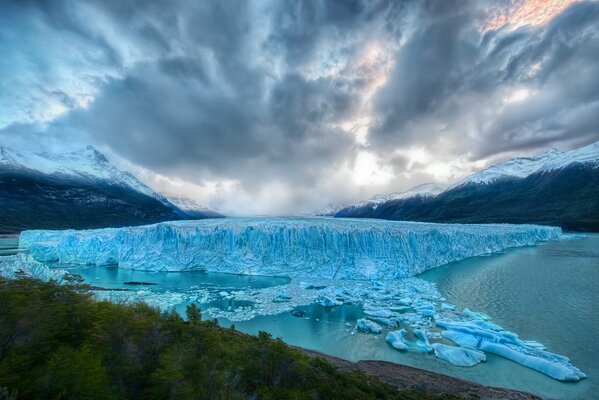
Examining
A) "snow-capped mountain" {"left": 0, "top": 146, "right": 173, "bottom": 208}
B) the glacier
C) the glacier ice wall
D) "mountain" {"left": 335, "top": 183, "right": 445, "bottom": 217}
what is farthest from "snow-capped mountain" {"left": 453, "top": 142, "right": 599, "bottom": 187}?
"snow-capped mountain" {"left": 0, "top": 146, "right": 173, "bottom": 208}

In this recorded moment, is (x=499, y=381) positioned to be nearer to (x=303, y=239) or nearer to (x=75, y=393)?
(x=75, y=393)

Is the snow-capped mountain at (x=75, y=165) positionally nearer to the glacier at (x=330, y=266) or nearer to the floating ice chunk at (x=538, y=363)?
the glacier at (x=330, y=266)

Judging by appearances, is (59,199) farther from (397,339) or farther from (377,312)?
(397,339)

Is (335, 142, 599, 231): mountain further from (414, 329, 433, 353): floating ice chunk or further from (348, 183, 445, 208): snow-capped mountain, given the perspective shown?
(414, 329, 433, 353): floating ice chunk

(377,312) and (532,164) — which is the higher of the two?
A: (532,164)

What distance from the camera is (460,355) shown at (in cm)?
970

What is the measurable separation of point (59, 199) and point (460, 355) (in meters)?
102

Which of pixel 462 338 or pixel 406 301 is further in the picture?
pixel 406 301

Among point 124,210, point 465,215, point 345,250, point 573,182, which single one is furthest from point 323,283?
point 573,182

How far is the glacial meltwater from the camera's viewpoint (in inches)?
361

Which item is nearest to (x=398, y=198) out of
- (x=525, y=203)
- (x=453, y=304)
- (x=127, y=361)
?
(x=525, y=203)

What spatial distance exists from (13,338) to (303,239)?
63.4 feet

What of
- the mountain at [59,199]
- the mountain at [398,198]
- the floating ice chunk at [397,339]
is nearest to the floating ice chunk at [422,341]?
the floating ice chunk at [397,339]

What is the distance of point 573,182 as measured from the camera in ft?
285
